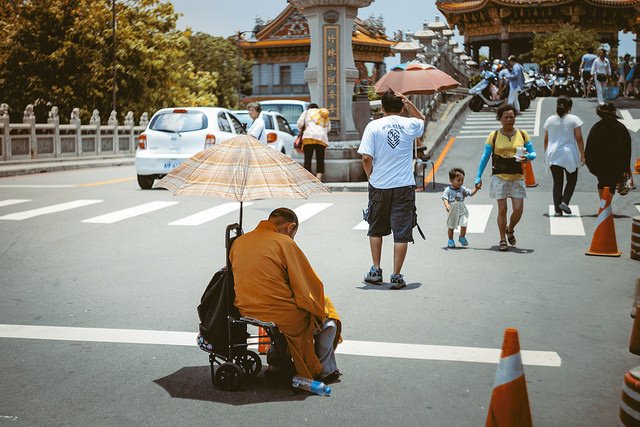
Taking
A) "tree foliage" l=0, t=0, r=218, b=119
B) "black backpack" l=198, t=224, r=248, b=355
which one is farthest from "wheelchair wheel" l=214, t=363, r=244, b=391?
"tree foliage" l=0, t=0, r=218, b=119

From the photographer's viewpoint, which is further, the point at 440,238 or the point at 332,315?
the point at 440,238

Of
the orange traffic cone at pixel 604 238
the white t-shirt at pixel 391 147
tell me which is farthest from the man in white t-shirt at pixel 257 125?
the white t-shirt at pixel 391 147

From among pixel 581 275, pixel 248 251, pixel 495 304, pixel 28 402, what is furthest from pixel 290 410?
pixel 581 275

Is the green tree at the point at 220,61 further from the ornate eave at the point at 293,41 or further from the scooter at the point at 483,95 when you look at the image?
the scooter at the point at 483,95

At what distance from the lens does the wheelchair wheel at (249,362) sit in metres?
5.60

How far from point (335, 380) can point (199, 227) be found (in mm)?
7989

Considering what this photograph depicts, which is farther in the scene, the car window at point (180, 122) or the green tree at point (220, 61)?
the green tree at point (220, 61)

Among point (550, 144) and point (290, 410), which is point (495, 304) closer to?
point (290, 410)

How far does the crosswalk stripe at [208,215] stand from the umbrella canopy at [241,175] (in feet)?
26.6

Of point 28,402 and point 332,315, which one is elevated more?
point 332,315

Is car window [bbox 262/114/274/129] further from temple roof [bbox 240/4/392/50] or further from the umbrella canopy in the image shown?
temple roof [bbox 240/4/392/50]

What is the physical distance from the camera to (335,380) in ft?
18.4

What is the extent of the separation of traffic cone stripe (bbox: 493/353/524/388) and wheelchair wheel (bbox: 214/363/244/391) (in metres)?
1.80

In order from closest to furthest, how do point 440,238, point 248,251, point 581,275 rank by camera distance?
1. point 248,251
2. point 581,275
3. point 440,238
